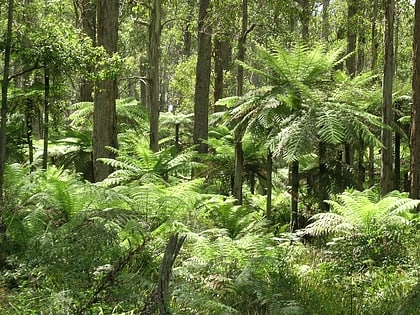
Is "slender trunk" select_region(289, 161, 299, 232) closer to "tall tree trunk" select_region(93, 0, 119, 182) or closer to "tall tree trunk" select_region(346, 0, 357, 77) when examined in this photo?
"tall tree trunk" select_region(346, 0, 357, 77)

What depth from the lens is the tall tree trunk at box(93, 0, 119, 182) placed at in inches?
395

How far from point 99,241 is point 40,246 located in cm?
54

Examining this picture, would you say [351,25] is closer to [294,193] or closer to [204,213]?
[294,193]

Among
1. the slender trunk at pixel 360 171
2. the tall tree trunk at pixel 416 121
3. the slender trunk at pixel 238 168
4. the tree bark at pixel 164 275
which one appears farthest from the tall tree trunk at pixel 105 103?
the tree bark at pixel 164 275

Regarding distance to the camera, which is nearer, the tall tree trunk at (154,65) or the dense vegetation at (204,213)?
the dense vegetation at (204,213)

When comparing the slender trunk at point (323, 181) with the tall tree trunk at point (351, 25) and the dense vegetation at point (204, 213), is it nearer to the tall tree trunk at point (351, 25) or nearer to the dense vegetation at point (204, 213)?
the dense vegetation at point (204, 213)

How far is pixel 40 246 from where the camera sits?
5.30 meters

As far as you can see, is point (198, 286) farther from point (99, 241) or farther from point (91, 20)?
point (91, 20)

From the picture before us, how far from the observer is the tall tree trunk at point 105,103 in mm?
10031

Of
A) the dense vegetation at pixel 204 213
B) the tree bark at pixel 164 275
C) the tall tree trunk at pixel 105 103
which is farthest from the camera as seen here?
the tall tree trunk at pixel 105 103

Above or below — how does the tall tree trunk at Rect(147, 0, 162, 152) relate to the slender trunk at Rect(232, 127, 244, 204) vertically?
above

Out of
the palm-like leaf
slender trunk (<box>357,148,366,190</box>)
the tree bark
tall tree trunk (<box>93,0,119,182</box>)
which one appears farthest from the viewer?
tall tree trunk (<box>93,0,119,182</box>)

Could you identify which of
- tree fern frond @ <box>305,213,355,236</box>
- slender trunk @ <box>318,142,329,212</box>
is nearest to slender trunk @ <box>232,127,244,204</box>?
slender trunk @ <box>318,142,329,212</box>

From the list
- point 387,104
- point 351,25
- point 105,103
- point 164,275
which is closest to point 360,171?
point 387,104
